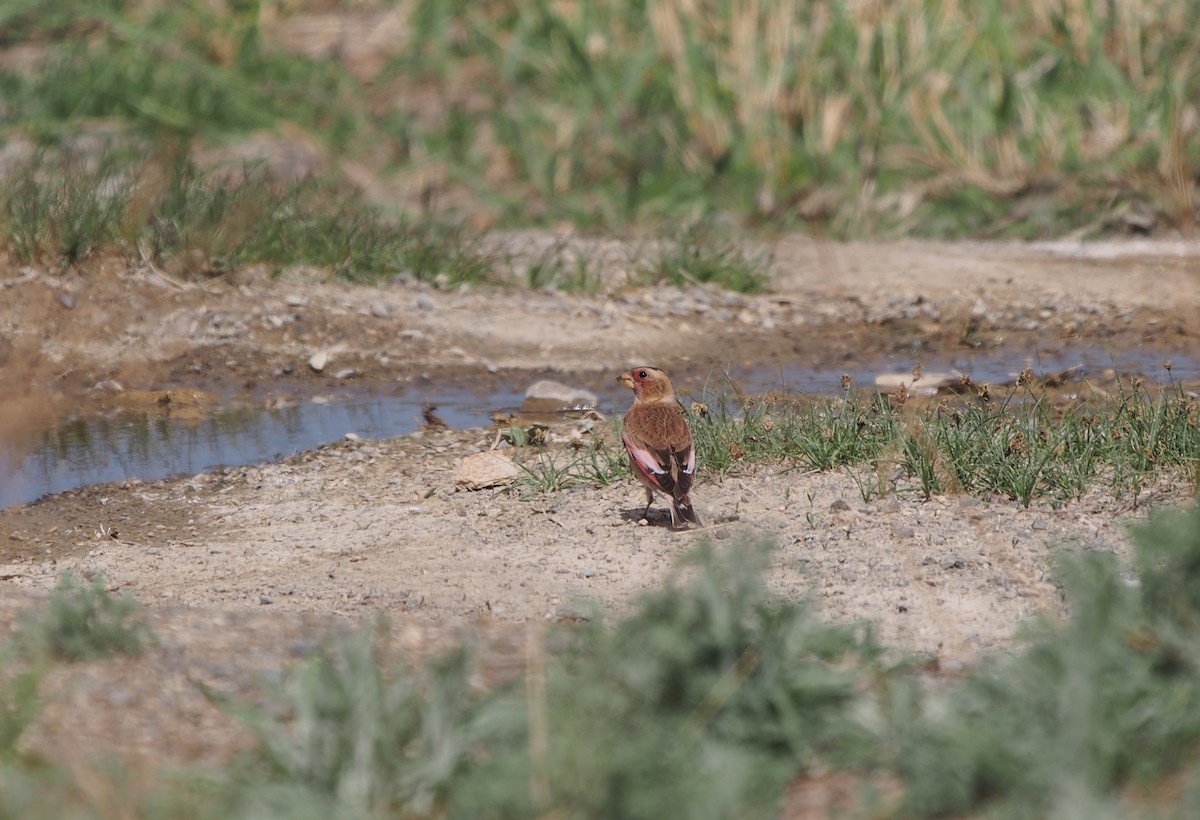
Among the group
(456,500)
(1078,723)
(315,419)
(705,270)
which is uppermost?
(1078,723)

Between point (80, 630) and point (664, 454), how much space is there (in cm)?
223

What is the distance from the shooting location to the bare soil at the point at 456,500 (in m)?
4.17

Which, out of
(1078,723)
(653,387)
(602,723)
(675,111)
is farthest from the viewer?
(675,111)

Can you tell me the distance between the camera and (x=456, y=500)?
624 cm

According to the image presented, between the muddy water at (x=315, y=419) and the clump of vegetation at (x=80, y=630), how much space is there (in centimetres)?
294

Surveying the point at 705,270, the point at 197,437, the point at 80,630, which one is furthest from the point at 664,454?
the point at 705,270

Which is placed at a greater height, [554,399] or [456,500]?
[456,500]

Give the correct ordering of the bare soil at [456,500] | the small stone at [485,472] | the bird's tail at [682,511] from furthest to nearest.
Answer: the small stone at [485,472]
the bird's tail at [682,511]
the bare soil at [456,500]

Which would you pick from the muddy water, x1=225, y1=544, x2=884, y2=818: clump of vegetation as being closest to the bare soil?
the muddy water

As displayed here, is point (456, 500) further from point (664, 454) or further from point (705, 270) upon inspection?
point (705, 270)

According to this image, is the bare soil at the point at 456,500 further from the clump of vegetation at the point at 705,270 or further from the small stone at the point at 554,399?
the small stone at the point at 554,399

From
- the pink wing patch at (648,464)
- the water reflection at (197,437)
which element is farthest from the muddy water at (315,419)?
the pink wing patch at (648,464)

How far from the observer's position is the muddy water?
7055 mm

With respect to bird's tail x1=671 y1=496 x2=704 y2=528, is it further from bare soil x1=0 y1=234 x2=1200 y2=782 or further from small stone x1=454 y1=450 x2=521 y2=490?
small stone x1=454 y1=450 x2=521 y2=490
